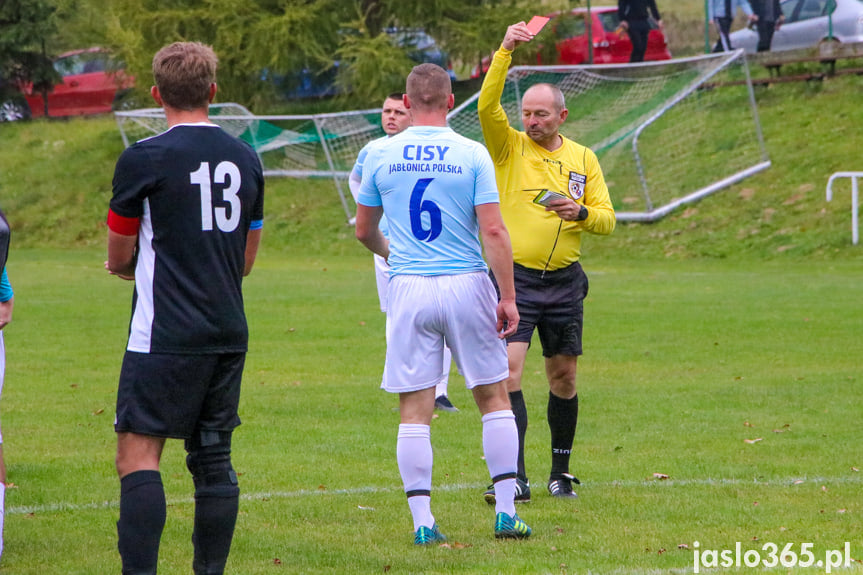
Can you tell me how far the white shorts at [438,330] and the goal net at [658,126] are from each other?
1828 centimetres

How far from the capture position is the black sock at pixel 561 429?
6.54m

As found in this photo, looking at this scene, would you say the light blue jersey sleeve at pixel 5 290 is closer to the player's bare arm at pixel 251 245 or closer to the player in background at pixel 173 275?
the player in background at pixel 173 275

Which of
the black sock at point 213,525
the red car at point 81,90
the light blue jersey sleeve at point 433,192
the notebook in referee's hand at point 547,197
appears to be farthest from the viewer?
the red car at point 81,90

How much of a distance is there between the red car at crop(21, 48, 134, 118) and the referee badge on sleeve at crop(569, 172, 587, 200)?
1304 inches

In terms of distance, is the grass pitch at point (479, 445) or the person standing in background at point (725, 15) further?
the person standing in background at point (725, 15)

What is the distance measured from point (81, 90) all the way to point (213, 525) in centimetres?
3705

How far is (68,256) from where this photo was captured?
25.6m

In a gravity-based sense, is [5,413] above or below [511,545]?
below

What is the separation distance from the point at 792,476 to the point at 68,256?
2134 centimetres

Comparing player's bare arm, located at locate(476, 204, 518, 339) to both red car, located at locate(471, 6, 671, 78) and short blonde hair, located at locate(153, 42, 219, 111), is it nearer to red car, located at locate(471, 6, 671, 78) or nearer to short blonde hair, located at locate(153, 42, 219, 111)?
short blonde hair, located at locate(153, 42, 219, 111)

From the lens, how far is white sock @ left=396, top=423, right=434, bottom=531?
5.40 m

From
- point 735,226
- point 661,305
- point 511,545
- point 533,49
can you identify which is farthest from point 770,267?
point 511,545

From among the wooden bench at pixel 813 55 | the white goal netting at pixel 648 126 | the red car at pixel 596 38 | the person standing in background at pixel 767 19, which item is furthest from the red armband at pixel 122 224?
the red car at pixel 596 38

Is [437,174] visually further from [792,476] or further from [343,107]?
[343,107]
